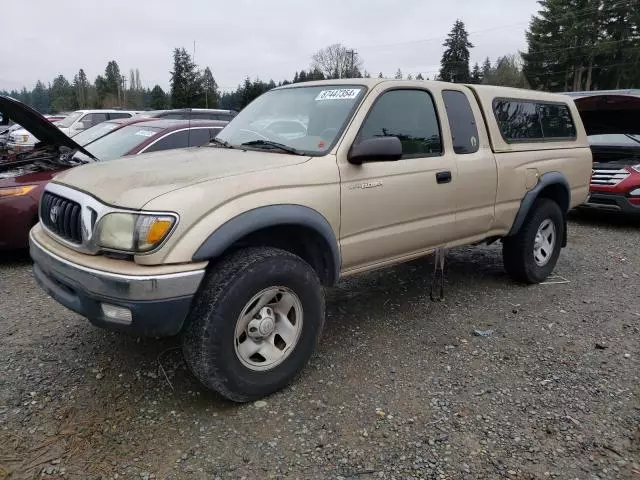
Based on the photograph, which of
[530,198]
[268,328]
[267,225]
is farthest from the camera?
[530,198]

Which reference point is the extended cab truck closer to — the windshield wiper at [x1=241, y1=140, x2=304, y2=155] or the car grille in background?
the windshield wiper at [x1=241, y1=140, x2=304, y2=155]

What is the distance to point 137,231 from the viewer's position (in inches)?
99.7

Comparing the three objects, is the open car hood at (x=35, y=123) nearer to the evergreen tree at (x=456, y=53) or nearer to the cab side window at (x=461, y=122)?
the cab side window at (x=461, y=122)

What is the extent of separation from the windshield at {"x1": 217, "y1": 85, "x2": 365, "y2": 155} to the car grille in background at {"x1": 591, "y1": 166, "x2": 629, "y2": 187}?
592 cm

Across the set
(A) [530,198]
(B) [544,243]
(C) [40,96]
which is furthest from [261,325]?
(C) [40,96]

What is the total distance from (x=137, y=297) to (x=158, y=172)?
32.7 inches

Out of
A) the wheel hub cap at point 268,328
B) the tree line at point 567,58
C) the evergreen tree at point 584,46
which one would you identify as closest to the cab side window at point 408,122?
the wheel hub cap at point 268,328

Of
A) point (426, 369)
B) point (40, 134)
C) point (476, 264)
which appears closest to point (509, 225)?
point (476, 264)

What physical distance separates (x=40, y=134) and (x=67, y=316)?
8.46ft

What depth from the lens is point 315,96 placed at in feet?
12.7

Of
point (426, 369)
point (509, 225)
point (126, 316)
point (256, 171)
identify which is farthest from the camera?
point (509, 225)

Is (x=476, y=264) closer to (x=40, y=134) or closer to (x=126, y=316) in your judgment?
(x=126, y=316)

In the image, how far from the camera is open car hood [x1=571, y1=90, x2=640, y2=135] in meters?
8.23

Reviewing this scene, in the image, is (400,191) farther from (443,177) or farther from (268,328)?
(268,328)
